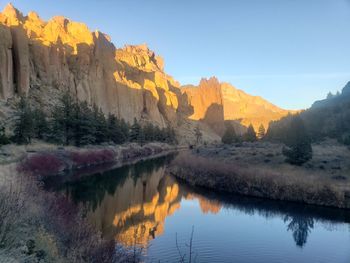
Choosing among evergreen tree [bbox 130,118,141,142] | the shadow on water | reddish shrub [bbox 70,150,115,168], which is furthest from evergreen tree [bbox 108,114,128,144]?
the shadow on water

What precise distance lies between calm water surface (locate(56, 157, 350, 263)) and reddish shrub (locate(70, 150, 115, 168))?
13098mm

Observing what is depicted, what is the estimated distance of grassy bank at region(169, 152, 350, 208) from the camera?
27.3m

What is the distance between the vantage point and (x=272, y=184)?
30.2 metres

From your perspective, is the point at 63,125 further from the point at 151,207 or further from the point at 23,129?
the point at 151,207

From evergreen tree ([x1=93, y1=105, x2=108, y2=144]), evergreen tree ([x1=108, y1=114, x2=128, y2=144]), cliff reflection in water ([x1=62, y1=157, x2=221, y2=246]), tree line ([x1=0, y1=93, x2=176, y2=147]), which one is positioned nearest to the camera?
cliff reflection in water ([x1=62, y1=157, x2=221, y2=246])

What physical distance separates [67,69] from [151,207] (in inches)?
3364

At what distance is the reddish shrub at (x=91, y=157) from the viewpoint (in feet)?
153

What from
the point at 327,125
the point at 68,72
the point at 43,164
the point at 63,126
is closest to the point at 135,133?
the point at 68,72

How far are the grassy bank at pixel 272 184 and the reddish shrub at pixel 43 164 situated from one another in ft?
50.5

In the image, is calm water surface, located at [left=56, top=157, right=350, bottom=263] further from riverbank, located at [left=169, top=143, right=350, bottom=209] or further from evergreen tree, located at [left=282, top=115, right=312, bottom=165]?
evergreen tree, located at [left=282, top=115, right=312, bottom=165]

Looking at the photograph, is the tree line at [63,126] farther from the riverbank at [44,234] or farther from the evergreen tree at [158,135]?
the evergreen tree at [158,135]

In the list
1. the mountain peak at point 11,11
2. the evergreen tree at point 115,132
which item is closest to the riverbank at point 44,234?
the evergreen tree at point 115,132

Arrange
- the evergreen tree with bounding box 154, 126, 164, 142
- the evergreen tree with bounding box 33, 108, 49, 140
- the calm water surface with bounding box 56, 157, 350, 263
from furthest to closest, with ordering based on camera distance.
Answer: the evergreen tree with bounding box 154, 126, 164, 142
the evergreen tree with bounding box 33, 108, 49, 140
the calm water surface with bounding box 56, 157, 350, 263

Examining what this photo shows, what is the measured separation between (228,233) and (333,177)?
1631cm
